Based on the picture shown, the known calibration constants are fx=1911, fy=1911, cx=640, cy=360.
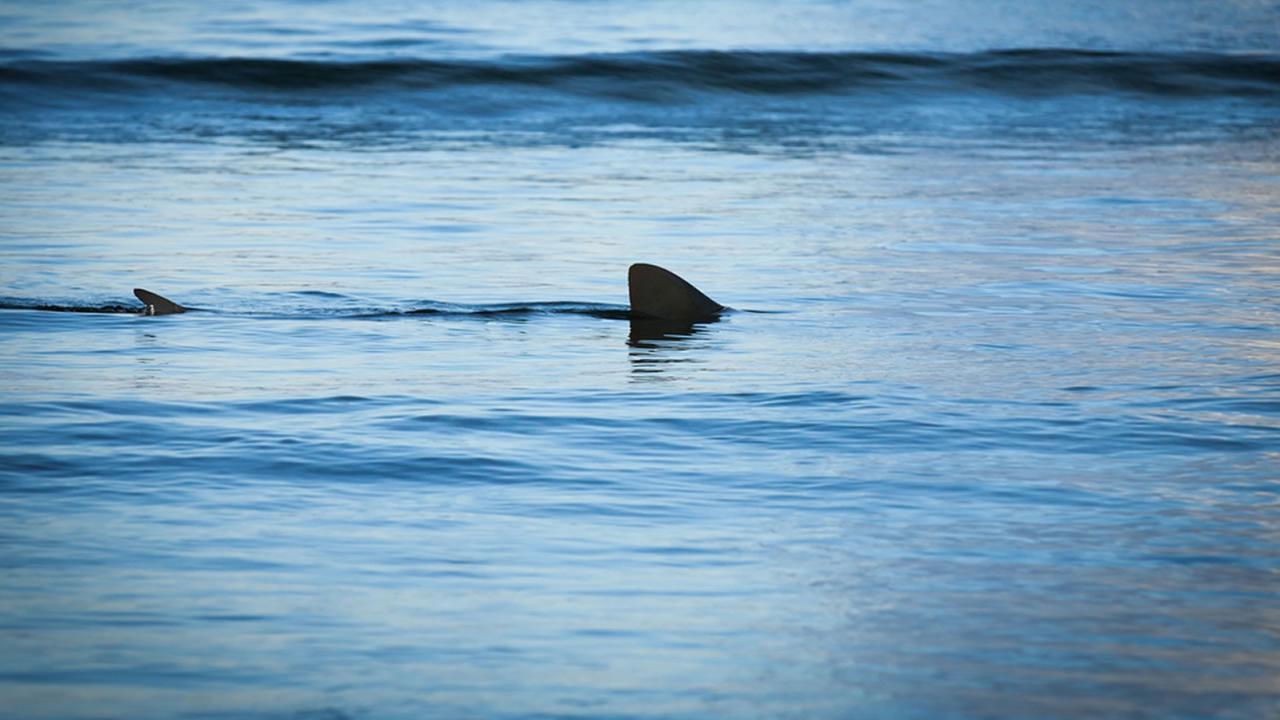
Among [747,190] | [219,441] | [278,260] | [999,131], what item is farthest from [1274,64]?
[219,441]

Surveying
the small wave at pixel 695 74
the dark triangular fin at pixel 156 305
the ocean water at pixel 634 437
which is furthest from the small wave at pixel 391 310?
the small wave at pixel 695 74

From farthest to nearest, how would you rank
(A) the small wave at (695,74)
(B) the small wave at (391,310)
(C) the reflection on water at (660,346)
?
(A) the small wave at (695,74), (B) the small wave at (391,310), (C) the reflection on water at (660,346)

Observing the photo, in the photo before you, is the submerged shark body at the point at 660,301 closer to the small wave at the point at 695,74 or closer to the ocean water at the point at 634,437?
the ocean water at the point at 634,437

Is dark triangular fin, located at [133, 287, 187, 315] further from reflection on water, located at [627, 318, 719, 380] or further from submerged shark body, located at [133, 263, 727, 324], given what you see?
reflection on water, located at [627, 318, 719, 380]

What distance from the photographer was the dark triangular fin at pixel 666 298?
11031 mm

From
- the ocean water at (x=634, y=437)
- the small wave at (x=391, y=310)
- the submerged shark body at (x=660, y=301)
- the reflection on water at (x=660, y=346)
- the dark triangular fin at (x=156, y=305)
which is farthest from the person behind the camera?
the small wave at (x=391, y=310)

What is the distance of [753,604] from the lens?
552cm

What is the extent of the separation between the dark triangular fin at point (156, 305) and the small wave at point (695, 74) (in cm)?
1799

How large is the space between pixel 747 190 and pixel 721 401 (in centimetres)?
974

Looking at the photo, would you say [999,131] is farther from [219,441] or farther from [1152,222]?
[219,441]

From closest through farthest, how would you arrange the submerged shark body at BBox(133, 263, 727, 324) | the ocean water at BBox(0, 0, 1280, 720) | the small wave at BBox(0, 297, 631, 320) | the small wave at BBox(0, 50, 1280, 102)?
1. the ocean water at BBox(0, 0, 1280, 720)
2. the submerged shark body at BBox(133, 263, 727, 324)
3. the small wave at BBox(0, 297, 631, 320)
4. the small wave at BBox(0, 50, 1280, 102)

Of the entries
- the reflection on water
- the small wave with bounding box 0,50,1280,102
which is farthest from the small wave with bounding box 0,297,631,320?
the small wave with bounding box 0,50,1280,102

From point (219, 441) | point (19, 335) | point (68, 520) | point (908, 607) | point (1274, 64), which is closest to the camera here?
point (908, 607)

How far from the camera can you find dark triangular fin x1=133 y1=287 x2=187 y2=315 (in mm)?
10836
